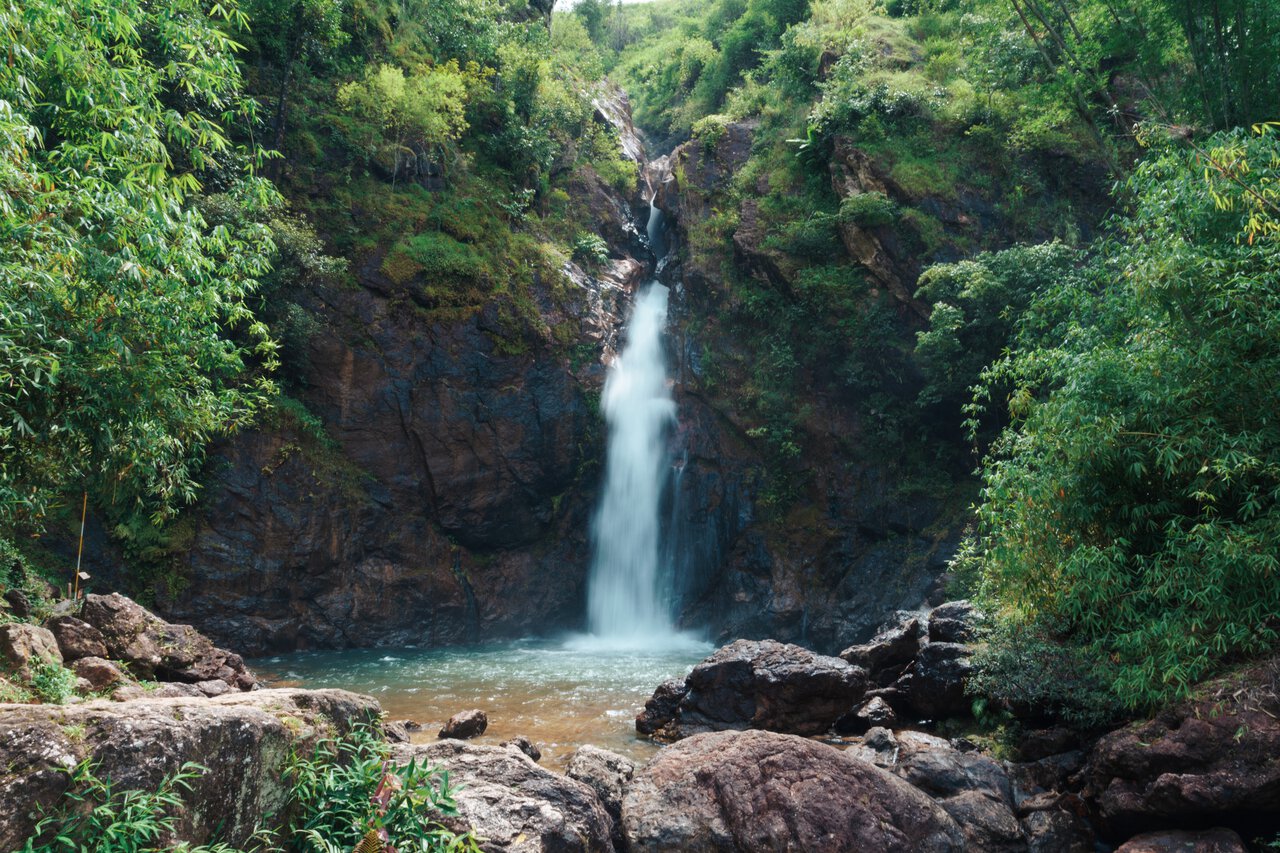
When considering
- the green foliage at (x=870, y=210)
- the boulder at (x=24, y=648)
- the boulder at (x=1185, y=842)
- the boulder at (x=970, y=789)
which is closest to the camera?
the boulder at (x=1185, y=842)

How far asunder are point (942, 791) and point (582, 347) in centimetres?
1600

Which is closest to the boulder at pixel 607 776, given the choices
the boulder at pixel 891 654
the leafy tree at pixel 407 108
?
the boulder at pixel 891 654

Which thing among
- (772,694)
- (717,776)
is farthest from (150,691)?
(772,694)

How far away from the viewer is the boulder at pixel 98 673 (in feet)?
25.3

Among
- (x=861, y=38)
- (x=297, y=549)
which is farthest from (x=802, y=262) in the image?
(x=297, y=549)

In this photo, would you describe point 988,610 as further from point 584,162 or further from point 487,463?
point 584,162

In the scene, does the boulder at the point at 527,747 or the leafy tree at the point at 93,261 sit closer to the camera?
the leafy tree at the point at 93,261

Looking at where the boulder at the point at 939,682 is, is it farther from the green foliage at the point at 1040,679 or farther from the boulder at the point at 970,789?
the boulder at the point at 970,789

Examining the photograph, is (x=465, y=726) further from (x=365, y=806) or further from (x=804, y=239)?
(x=804, y=239)

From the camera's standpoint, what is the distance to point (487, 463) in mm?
19672

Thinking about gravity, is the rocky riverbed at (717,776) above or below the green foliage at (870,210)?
below

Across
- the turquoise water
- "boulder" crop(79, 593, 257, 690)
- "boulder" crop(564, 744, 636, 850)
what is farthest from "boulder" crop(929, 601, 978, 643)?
"boulder" crop(79, 593, 257, 690)

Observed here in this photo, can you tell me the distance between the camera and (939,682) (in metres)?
10.2

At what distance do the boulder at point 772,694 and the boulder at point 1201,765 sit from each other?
4.14m
